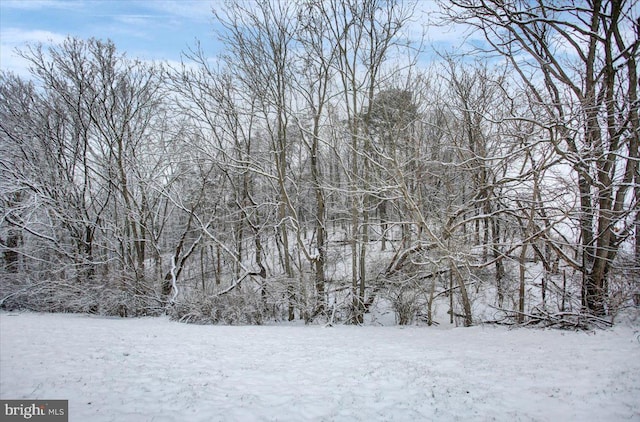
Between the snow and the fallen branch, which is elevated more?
the snow

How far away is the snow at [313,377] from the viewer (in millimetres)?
4176

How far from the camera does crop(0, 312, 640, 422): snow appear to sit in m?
4.18

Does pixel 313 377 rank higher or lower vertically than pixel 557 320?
higher

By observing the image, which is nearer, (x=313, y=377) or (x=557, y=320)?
(x=313, y=377)

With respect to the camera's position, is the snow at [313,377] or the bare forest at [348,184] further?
the bare forest at [348,184]

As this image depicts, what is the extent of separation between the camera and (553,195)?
32.0 feet

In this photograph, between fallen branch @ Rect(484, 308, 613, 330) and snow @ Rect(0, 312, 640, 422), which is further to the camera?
fallen branch @ Rect(484, 308, 613, 330)

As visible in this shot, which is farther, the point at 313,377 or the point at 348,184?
the point at 348,184

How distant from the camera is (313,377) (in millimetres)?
5535

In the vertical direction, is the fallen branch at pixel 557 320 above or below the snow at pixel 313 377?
below

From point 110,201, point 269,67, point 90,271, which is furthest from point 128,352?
point 110,201

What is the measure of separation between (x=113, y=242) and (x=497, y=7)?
54.3 feet

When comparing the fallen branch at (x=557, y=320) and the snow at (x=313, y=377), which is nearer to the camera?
the snow at (x=313, y=377)

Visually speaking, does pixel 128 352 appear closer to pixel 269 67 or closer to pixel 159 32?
pixel 159 32
